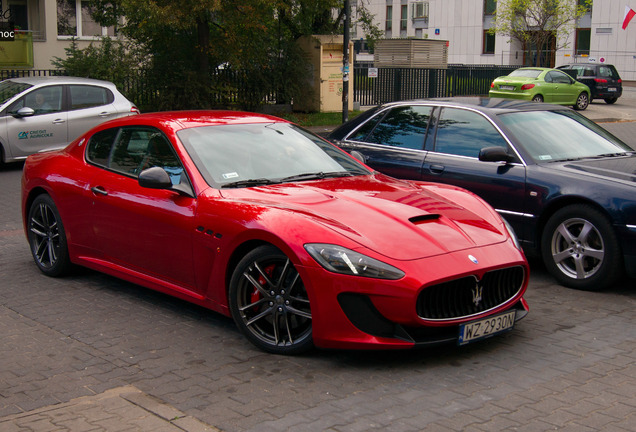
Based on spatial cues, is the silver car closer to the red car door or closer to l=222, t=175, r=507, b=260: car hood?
the red car door

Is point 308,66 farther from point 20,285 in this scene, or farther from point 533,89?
point 20,285

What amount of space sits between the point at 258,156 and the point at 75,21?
32.2 metres

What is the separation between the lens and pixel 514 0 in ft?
149

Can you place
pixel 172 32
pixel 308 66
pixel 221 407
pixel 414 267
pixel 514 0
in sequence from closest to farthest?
1. pixel 221 407
2. pixel 414 267
3. pixel 172 32
4. pixel 308 66
5. pixel 514 0

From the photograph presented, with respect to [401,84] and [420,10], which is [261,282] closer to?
[401,84]

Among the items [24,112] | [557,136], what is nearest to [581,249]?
[557,136]

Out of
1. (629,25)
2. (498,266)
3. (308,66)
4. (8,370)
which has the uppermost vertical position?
(629,25)

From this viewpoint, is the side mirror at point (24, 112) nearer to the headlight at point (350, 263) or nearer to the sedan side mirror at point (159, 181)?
the sedan side mirror at point (159, 181)

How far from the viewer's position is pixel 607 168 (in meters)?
7.00

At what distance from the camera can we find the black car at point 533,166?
6512 mm

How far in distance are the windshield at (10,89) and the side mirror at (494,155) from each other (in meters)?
10.5

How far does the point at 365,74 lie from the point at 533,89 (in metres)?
6.35

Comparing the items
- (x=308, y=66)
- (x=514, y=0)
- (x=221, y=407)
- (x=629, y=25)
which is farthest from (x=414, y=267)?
(x=629, y=25)

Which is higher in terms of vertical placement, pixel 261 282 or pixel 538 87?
pixel 538 87
